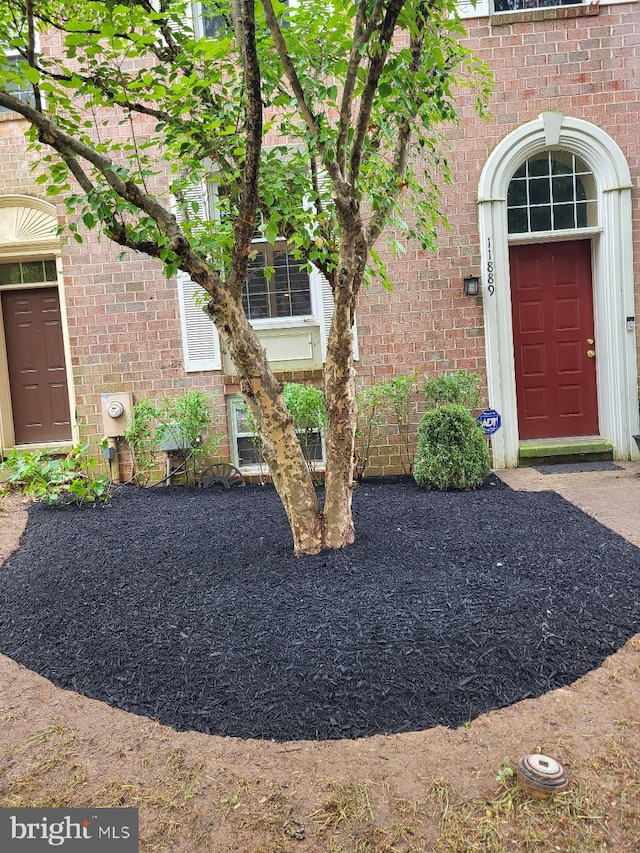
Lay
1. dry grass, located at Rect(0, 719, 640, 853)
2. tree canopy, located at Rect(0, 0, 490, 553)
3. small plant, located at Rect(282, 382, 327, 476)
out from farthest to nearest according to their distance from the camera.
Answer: small plant, located at Rect(282, 382, 327, 476), tree canopy, located at Rect(0, 0, 490, 553), dry grass, located at Rect(0, 719, 640, 853)

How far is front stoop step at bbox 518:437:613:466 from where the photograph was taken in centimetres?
708

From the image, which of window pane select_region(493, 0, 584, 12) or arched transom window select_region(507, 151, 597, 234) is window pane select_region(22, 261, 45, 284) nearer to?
arched transom window select_region(507, 151, 597, 234)

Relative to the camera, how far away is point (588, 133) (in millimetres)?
6789

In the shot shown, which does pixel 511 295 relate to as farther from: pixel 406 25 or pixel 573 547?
pixel 406 25

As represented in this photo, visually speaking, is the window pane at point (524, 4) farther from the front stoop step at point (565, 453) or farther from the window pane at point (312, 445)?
the window pane at point (312, 445)

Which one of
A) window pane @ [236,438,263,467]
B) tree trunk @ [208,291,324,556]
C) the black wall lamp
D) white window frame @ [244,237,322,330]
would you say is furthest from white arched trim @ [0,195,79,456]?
the black wall lamp

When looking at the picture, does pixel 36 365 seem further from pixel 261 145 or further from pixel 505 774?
pixel 505 774

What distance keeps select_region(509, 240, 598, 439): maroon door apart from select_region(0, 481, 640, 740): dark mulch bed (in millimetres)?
2753

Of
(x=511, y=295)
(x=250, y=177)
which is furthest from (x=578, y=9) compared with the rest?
(x=250, y=177)

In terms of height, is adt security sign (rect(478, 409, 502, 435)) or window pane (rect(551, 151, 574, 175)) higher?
window pane (rect(551, 151, 574, 175))

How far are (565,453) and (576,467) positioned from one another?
0.80ft

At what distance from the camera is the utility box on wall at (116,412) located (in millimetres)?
7121

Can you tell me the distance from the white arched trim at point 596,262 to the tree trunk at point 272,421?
3779mm

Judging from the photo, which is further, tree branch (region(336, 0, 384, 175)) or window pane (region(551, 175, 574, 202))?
window pane (region(551, 175, 574, 202))
